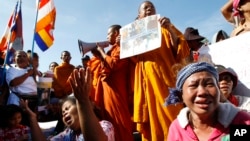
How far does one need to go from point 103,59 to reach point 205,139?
7.75 feet

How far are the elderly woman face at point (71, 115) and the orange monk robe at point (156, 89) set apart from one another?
1085mm

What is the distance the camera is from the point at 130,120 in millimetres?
4129

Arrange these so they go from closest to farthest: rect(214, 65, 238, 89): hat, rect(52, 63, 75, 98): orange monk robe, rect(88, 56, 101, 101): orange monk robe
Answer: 1. rect(214, 65, 238, 89): hat
2. rect(88, 56, 101, 101): orange monk robe
3. rect(52, 63, 75, 98): orange monk robe

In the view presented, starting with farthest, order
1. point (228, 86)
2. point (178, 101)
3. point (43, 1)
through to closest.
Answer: point (43, 1) → point (228, 86) → point (178, 101)

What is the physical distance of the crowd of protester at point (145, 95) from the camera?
197cm

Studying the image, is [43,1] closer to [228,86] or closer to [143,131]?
[143,131]

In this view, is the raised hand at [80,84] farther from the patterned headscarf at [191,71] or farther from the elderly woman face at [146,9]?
the elderly woman face at [146,9]

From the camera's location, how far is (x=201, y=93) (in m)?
1.96

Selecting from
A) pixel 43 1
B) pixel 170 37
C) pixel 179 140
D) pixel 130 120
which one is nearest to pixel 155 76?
pixel 170 37

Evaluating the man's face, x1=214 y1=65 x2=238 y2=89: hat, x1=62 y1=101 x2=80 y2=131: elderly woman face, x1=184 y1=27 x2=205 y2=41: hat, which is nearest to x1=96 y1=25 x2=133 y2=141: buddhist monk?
x1=184 y1=27 x2=205 y2=41: hat

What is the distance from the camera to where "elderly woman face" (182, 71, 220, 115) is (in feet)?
6.39

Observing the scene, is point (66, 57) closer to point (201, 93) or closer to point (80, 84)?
point (80, 84)

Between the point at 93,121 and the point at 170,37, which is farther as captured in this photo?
the point at 170,37

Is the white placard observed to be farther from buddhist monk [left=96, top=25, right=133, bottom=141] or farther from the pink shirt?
the pink shirt
